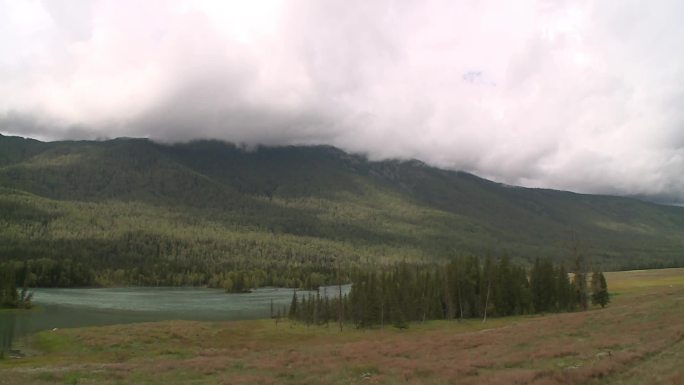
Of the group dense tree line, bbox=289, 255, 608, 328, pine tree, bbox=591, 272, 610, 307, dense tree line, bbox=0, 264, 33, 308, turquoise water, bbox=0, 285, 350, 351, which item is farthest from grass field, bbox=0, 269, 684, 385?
dense tree line, bbox=0, 264, 33, 308

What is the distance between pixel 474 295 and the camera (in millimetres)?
116562

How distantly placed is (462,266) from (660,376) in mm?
99369

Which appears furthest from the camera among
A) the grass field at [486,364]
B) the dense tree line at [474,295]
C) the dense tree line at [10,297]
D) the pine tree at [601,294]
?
the dense tree line at [10,297]

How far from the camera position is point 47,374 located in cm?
3875

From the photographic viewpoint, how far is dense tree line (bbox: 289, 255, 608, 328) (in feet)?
371

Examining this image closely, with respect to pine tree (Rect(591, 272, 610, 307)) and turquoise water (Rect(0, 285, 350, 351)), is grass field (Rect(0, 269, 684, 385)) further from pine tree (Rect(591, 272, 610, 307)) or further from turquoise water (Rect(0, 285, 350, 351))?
pine tree (Rect(591, 272, 610, 307))

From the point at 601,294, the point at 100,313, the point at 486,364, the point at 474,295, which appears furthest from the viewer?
the point at 100,313

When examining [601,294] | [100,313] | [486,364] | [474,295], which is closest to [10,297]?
[100,313]

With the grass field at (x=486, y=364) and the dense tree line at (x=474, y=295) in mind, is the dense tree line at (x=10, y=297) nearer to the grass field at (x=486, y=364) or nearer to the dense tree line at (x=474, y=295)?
the dense tree line at (x=474, y=295)

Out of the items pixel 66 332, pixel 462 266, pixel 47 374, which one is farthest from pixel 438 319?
pixel 47 374

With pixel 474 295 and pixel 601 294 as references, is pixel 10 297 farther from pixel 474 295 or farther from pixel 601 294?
pixel 601 294

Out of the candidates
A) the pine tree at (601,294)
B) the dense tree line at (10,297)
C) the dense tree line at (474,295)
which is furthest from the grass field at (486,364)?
the dense tree line at (10,297)

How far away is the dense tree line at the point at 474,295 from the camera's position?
113000 mm

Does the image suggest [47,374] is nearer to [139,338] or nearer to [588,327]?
[588,327]
